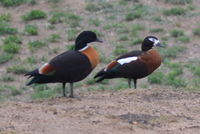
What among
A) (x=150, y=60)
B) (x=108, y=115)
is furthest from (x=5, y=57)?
(x=108, y=115)

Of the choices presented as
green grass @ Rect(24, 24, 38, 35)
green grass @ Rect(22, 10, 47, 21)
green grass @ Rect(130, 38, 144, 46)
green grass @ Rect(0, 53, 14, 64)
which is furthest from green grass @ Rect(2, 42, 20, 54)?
green grass @ Rect(130, 38, 144, 46)

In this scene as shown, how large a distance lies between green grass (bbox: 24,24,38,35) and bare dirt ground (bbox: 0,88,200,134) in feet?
23.5

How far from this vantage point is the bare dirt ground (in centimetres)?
784

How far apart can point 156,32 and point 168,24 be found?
587 millimetres

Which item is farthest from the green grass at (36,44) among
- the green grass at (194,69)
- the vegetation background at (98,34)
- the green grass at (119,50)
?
the green grass at (194,69)

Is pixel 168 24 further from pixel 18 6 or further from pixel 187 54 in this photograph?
pixel 18 6

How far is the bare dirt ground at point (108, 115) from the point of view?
7844 millimetres

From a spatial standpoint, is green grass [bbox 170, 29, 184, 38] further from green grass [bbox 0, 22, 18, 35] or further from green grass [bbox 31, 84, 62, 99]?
green grass [bbox 31, 84, 62, 99]

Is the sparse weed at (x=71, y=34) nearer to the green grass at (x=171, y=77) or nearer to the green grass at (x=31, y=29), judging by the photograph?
the green grass at (x=31, y=29)

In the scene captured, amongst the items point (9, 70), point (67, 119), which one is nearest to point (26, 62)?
point (9, 70)

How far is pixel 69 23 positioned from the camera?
17.5 meters

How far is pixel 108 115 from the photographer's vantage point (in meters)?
8.39

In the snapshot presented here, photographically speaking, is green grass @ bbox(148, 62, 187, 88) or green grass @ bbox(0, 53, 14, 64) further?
green grass @ bbox(0, 53, 14, 64)

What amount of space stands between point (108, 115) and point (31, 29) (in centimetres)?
877
